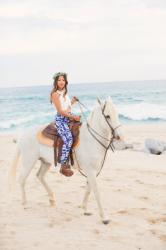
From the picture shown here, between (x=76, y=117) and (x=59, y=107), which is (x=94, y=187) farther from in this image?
(x=59, y=107)

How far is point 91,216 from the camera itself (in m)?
6.21

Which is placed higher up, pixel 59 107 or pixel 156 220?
pixel 59 107

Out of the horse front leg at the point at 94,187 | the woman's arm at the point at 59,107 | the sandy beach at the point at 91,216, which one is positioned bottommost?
the sandy beach at the point at 91,216

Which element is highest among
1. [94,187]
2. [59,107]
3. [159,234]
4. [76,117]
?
[59,107]

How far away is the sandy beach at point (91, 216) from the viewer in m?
5.04

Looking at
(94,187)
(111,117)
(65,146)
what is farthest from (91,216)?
(111,117)

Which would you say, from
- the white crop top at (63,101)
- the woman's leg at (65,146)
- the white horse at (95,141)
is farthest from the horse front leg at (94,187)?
the white crop top at (63,101)

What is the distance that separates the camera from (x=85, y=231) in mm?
5477

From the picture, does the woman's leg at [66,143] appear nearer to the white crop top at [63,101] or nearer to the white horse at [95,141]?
the white horse at [95,141]

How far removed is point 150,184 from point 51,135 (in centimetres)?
281

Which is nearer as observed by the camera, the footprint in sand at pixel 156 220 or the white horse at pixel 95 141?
the white horse at pixel 95 141

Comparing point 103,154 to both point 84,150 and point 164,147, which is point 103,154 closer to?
point 84,150

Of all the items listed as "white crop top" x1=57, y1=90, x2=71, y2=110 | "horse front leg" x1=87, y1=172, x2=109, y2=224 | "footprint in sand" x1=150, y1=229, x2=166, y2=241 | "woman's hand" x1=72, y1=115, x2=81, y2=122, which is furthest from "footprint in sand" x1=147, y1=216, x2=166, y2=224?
"white crop top" x1=57, y1=90, x2=71, y2=110

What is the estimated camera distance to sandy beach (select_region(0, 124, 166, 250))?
504cm
